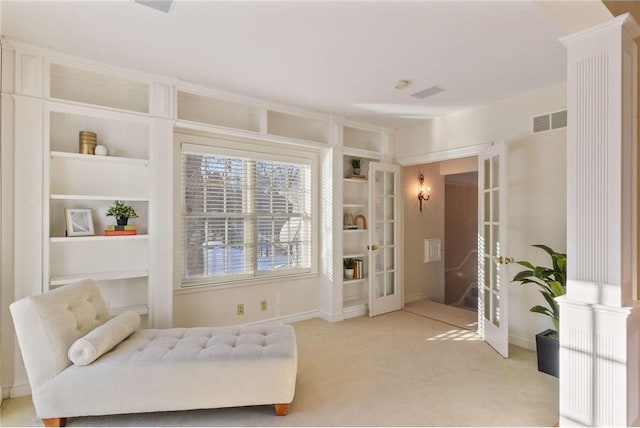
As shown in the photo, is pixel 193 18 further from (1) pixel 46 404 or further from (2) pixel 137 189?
(1) pixel 46 404

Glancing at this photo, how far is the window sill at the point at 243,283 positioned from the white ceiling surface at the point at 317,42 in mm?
2030

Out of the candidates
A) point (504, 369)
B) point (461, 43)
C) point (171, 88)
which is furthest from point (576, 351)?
point (171, 88)

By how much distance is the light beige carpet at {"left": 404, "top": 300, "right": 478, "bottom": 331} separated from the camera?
4.14m

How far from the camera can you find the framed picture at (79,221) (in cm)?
273

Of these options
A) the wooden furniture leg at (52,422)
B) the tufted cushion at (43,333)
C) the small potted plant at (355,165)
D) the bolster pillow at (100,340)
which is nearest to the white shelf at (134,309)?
the bolster pillow at (100,340)

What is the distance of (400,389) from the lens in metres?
2.56

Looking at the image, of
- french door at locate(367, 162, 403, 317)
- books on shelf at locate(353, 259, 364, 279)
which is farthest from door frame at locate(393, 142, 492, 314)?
books on shelf at locate(353, 259, 364, 279)

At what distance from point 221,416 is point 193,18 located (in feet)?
8.43

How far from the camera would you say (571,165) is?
190cm

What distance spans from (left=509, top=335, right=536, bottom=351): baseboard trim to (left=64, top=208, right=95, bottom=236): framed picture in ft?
13.6

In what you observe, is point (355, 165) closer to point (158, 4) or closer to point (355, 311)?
point (355, 311)

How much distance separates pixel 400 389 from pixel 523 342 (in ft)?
5.65

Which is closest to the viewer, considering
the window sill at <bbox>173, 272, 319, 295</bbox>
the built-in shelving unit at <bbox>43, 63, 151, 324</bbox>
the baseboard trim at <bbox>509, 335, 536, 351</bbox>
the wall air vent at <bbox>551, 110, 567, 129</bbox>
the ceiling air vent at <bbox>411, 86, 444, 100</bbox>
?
the built-in shelving unit at <bbox>43, 63, 151, 324</bbox>

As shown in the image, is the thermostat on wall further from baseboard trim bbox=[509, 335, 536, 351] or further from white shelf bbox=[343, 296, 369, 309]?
baseboard trim bbox=[509, 335, 536, 351]
